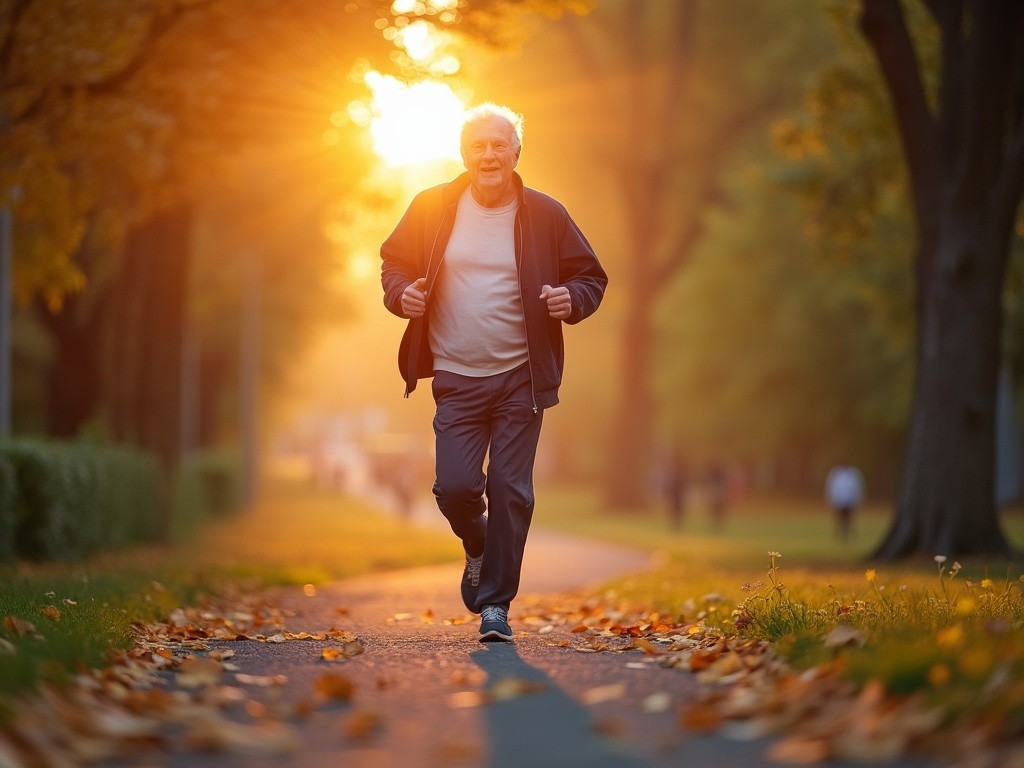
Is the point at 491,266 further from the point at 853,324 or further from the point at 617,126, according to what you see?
the point at 853,324

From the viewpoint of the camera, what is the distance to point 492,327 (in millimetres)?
7109

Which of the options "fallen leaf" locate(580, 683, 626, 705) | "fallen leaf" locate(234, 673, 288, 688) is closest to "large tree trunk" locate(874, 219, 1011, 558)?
"fallen leaf" locate(580, 683, 626, 705)

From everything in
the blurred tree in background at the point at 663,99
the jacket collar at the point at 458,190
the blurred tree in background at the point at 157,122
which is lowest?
the jacket collar at the point at 458,190

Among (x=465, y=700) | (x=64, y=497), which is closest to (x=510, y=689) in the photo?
(x=465, y=700)

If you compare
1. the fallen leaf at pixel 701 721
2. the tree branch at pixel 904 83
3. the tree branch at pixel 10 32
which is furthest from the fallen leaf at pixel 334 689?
the tree branch at pixel 904 83

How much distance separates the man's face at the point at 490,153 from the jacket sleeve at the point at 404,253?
0.37 metres

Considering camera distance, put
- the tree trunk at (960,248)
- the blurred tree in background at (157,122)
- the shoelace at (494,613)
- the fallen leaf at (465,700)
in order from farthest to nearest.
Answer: the tree trunk at (960,248)
the blurred tree in background at (157,122)
the shoelace at (494,613)
the fallen leaf at (465,700)

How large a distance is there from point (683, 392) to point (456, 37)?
40.1m

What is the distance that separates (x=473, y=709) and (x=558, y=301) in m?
2.44

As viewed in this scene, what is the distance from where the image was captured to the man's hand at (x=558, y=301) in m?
6.92

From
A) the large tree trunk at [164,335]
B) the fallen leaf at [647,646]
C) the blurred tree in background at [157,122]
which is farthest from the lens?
the large tree trunk at [164,335]

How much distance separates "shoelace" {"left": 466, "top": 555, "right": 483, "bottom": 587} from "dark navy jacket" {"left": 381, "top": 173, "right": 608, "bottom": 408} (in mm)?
824

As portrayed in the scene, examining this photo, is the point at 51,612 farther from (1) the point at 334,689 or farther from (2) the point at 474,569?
(1) the point at 334,689

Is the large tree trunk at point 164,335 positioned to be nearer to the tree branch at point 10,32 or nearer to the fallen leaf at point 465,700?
the tree branch at point 10,32
